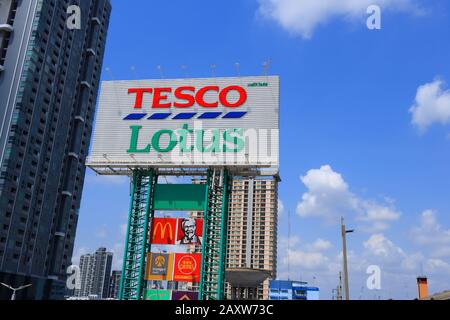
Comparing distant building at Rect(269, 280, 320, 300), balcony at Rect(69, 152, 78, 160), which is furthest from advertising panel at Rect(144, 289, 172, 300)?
distant building at Rect(269, 280, 320, 300)

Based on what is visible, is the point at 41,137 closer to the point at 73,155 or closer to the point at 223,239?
the point at 73,155

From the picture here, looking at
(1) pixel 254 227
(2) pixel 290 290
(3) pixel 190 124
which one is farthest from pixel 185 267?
(1) pixel 254 227

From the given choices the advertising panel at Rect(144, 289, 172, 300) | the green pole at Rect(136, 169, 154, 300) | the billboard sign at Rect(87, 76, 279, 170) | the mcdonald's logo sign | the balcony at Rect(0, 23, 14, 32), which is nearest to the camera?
the green pole at Rect(136, 169, 154, 300)

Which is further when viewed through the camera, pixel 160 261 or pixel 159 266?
pixel 160 261

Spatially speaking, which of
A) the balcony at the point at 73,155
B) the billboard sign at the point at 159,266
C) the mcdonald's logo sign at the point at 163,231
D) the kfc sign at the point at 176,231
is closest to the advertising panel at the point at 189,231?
the kfc sign at the point at 176,231

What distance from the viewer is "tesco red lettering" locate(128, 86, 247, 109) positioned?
54.3 meters

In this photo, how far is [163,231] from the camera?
51.7 metres

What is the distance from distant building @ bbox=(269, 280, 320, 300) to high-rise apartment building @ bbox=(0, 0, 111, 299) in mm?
70009

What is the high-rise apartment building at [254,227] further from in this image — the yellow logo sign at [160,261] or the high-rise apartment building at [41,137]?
the yellow logo sign at [160,261]

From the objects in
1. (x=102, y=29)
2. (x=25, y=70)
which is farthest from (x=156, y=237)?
(x=102, y=29)

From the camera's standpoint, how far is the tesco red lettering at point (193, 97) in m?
54.3

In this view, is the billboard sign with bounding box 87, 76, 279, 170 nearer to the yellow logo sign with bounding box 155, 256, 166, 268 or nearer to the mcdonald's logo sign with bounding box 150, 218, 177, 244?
the mcdonald's logo sign with bounding box 150, 218, 177, 244

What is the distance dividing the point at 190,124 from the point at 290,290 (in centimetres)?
11353

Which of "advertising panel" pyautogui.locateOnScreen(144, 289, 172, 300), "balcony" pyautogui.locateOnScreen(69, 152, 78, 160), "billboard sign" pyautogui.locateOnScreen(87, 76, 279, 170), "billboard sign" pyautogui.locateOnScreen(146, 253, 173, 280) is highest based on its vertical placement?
"balcony" pyautogui.locateOnScreen(69, 152, 78, 160)
